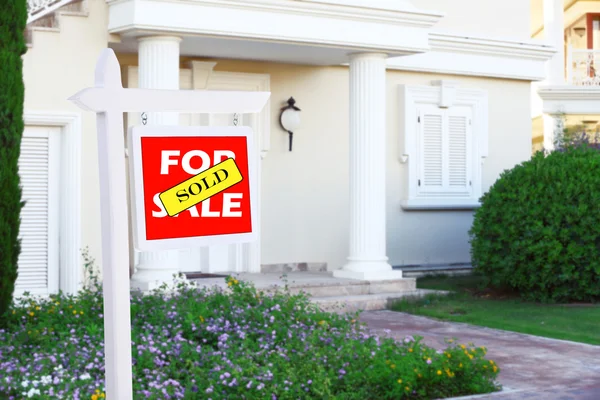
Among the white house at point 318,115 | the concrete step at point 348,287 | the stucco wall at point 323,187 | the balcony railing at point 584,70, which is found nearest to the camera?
the white house at point 318,115

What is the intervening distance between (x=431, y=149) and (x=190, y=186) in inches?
431

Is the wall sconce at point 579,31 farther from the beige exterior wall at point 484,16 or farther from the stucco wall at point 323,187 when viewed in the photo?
the stucco wall at point 323,187

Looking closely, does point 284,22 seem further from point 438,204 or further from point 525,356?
point 525,356

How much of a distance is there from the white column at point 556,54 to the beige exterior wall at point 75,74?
969cm

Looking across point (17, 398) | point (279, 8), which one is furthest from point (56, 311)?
point (279, 8)

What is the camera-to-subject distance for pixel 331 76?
42.9ft

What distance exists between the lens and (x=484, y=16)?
1441 cm

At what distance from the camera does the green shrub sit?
10969 millimetres

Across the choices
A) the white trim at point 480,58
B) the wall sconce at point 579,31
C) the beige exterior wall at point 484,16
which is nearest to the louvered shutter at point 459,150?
the white trim at point 480,58

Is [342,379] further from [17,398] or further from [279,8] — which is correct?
[279,8]

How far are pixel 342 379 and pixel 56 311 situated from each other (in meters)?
2.93

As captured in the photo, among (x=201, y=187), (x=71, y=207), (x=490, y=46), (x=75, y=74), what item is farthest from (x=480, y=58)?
(x=201, y=187)

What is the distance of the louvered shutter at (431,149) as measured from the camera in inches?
543

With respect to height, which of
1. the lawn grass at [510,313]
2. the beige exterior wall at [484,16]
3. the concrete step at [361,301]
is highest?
the beige exterior wall at [484,16]
